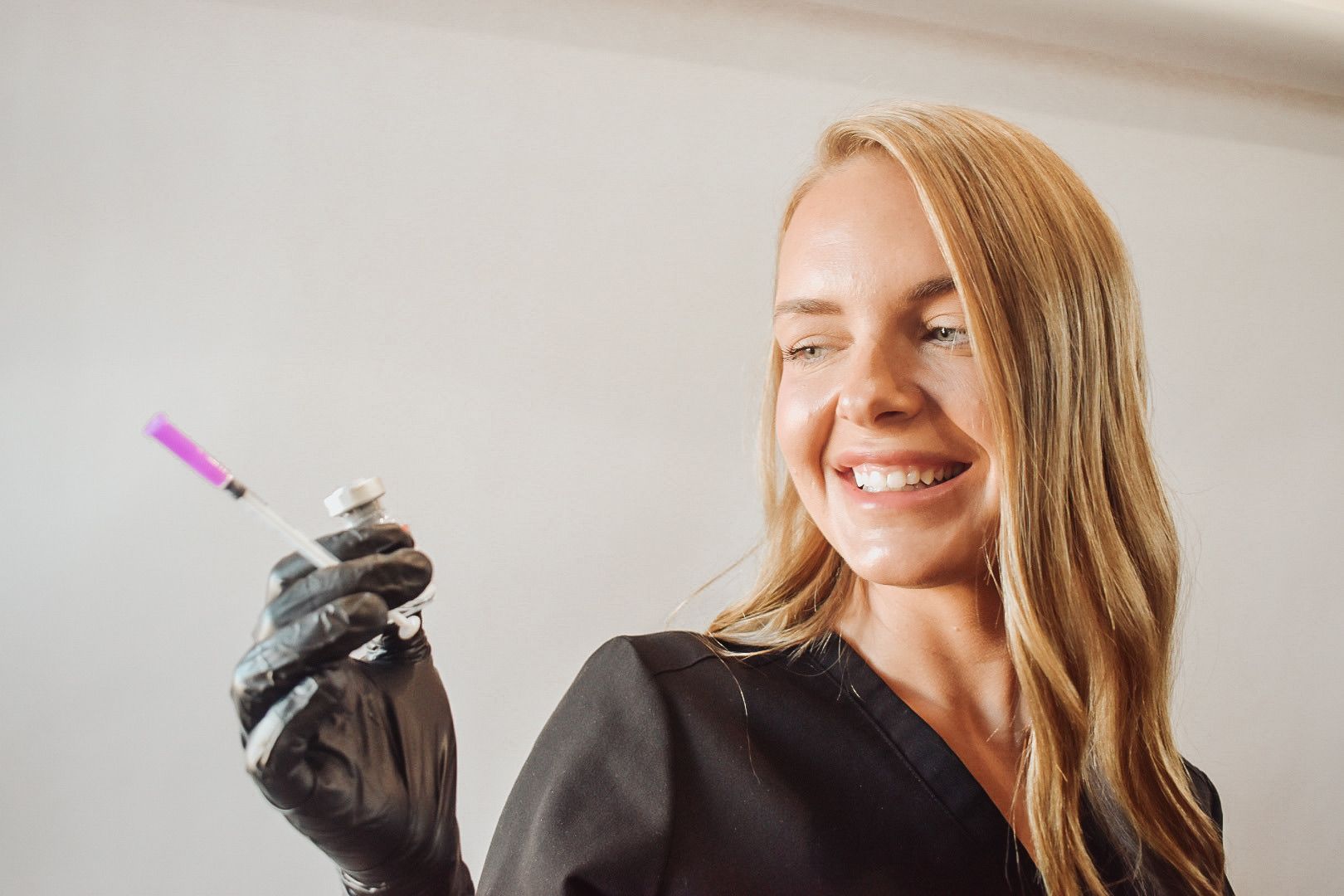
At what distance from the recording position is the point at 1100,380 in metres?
0.90

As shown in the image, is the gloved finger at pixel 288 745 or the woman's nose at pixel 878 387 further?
the woman's nose at pixel 878 387

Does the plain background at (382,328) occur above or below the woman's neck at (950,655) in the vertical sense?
above

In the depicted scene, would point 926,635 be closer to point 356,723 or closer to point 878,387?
point 878,387

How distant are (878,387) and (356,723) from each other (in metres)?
0.44

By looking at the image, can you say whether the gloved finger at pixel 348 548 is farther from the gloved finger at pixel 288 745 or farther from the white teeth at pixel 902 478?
the white teeth at pixel 902 478

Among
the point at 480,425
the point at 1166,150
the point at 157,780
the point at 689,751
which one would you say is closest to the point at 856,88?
the point at 1166,150

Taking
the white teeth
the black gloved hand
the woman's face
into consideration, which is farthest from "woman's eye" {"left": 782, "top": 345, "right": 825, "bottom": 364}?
the black gloved hand

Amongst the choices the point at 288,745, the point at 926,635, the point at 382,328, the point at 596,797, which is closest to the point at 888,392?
the point at 926,635

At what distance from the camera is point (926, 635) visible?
3.07 ft

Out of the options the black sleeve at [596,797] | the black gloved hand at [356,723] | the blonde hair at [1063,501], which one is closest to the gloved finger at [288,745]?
the black gloved hand at [356,723]

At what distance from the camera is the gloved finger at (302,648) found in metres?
0.61

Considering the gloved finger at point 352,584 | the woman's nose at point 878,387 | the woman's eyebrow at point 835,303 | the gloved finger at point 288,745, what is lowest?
the gloved finger at point 288,745

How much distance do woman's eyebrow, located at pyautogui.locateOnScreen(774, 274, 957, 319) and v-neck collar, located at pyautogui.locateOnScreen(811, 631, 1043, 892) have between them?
31 cm

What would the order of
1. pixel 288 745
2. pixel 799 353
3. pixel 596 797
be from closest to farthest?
pixel 288 745
pixel 596 797
pixel 799 353
